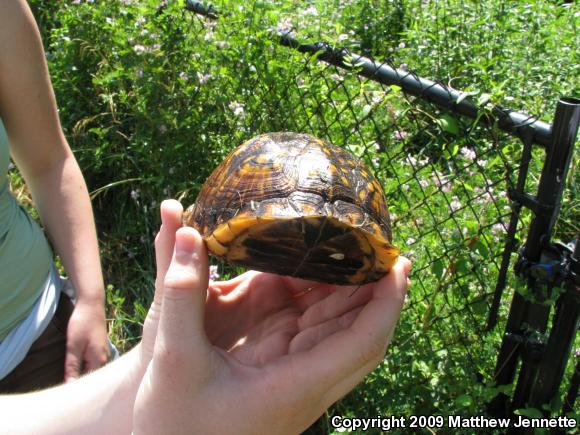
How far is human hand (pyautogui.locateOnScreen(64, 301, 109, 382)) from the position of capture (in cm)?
165

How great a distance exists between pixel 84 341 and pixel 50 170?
0.57m

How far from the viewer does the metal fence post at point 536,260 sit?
152 centimetres

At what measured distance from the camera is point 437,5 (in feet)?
12.5

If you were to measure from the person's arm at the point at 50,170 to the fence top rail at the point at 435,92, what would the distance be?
42.1 inches

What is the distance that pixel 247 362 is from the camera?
4.24ft

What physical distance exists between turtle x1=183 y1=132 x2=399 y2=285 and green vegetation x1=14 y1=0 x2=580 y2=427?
0.61 meters

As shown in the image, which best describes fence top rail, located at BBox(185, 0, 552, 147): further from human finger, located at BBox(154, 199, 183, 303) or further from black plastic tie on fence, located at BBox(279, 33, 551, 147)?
human finger, located at BBox(154, 199, 183, 303)

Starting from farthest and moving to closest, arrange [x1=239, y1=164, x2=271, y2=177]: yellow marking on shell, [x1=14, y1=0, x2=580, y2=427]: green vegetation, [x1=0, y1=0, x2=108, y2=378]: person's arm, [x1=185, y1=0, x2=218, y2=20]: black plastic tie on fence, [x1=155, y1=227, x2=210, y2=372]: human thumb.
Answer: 1. [x1=185, y1=0, x2=218, y2=20]: black plastic tie on fence
2. [x1=14, y1=0, x2=580, y2=427]: green vegetation
3. [x1=0, y1=0, x2=108, y2=378]: person's arm
4. [x1=239, y1=164, x2=271, y2=177]: yellow marking on shell
5. [x1=155, y1=227, x2=210, y2=372]: human thumb

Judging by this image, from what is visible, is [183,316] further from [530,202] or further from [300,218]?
[530,202]

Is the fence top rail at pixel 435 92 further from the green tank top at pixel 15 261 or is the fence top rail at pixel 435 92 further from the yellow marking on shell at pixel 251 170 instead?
the green tank top at pixel 15 261

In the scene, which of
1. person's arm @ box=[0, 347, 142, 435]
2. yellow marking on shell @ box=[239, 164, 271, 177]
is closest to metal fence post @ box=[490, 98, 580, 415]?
yellow marking on shell @ box=[239, 164, 271, 177]

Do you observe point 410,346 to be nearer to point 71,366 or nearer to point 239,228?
point 239,228

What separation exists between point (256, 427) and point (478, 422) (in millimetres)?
1100

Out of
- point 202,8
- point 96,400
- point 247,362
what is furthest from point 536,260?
point 202,8
